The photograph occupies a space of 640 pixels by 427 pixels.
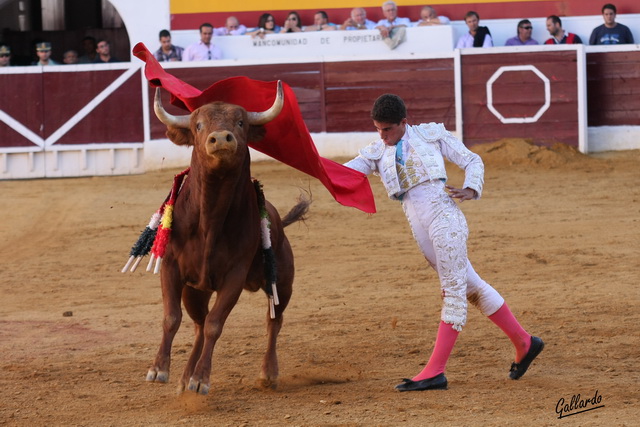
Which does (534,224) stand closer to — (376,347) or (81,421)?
(376,347)

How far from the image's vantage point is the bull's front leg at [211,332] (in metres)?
4.22

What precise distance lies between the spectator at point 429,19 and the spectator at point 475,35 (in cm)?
26

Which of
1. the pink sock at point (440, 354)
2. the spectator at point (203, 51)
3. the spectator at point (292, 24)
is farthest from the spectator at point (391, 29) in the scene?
the pink sock at point (440, 354)

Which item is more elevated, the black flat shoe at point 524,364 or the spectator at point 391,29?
the spectator at point 391,29

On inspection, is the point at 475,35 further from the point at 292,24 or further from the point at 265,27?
the point at 265,27

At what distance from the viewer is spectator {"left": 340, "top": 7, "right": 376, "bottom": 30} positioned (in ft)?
39.6

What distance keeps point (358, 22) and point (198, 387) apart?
27.6 ft

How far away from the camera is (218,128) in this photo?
13.8 feet

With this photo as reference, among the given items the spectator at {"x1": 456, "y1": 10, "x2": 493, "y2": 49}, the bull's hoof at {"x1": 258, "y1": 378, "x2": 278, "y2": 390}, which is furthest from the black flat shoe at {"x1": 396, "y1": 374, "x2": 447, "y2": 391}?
the spectator at {"x1": 456, "y1": 10, "x2": 493, "y2": 49}

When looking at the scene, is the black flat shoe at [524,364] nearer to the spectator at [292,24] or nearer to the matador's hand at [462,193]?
the matador's hand at [462,193]

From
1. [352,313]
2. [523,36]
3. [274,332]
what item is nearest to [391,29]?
[523,36]

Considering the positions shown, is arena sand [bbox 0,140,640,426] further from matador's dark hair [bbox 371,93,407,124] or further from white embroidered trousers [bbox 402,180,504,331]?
matador's dark hair [bbox 371,93,407,124]

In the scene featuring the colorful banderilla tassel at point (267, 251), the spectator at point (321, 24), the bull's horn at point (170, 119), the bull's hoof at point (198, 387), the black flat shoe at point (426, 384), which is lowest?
the black flat shoe at point (426, 384)

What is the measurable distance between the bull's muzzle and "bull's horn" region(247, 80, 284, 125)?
14.2 inches
